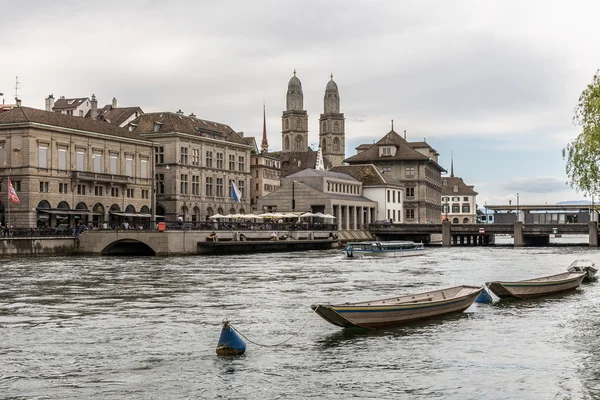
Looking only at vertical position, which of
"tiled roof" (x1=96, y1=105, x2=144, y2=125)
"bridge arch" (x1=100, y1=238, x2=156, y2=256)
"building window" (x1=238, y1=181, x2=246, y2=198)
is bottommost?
"bridge arch" (x1=100, y1=238, x2=156, y2=256)

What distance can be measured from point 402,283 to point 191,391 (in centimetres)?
3073

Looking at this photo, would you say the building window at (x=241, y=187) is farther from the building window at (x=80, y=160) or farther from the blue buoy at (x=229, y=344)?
the blue buoy at (x=229, y=344)

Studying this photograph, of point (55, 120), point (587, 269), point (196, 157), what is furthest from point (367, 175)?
point (587, 269)

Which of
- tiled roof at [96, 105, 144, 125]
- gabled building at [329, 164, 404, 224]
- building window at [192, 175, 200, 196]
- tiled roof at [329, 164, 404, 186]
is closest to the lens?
building window at [192, 175, 200, 196]

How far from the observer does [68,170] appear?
100125 mm

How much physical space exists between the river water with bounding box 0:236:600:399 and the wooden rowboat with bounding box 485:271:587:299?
0.70 meters

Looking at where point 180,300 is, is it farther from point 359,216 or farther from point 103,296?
point 359,216

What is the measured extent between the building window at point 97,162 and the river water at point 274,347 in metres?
59.5

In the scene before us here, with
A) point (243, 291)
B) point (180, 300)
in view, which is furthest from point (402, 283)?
point (180, 300)

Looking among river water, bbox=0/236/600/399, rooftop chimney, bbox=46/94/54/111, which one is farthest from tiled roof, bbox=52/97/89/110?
river water, bbox=0/236/600/399

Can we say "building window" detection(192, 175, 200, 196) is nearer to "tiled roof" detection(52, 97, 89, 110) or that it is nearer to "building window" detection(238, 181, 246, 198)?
"building window" detection(238, 181, 246, 198)

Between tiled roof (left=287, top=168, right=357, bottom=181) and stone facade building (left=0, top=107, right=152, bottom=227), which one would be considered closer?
stone facade building (left=0, top=107, right=152, bottom=227)

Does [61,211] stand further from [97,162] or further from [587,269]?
[587,269]

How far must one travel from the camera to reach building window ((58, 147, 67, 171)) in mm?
99188
